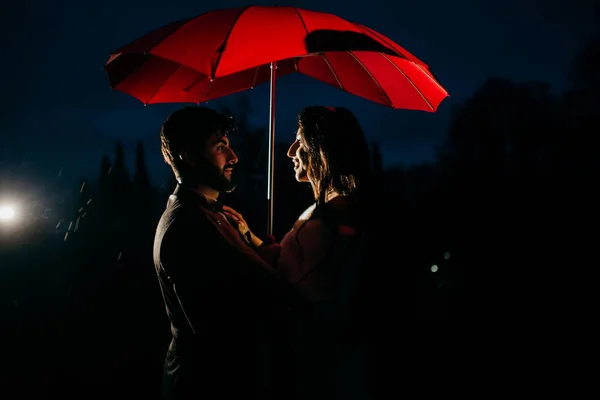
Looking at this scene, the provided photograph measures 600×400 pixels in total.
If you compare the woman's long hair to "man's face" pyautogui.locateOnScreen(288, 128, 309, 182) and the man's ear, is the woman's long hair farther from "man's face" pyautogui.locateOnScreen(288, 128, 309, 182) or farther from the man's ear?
the man's ear

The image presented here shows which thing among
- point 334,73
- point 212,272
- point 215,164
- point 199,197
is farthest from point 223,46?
point 334,73

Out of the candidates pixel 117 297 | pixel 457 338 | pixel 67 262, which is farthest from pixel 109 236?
pixel 457 338

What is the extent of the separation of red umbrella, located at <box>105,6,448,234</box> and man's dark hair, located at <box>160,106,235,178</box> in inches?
12.4

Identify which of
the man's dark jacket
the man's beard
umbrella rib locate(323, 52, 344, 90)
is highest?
umbrella rib locate(323, 52, 344, 90)

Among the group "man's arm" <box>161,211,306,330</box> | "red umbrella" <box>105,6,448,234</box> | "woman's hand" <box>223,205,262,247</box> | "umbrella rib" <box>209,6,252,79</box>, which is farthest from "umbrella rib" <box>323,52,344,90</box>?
"man's arm" <box>161,211,306,330</box>

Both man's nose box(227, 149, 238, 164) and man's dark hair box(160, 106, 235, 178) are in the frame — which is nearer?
man's dark hair box(160, 106, 235, 178)

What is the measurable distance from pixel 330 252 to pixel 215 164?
0.87m

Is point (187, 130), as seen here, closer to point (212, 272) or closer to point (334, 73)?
point (212, 272)

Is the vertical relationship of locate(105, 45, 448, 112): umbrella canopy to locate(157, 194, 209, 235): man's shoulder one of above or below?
above

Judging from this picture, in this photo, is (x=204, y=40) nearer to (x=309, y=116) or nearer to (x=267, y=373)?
(x=309, y=116)

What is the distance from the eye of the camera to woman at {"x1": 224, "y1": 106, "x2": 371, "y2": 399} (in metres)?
2.25

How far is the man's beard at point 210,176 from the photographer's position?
2.36 m

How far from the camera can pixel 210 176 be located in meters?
2.38

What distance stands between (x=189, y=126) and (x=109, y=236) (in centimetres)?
3251
